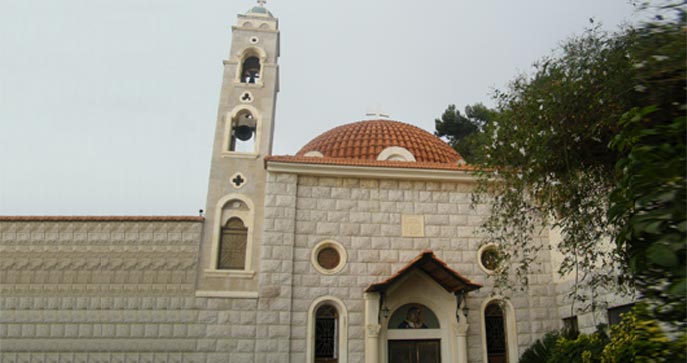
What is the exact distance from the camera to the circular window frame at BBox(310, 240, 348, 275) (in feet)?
37.7

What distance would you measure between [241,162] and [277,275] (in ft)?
9.46

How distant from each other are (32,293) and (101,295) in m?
1.46

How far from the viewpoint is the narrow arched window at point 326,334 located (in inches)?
436

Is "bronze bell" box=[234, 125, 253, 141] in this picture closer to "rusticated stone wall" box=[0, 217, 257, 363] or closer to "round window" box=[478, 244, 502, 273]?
"rusticated stone wall" box=[0, 217, 257, 363]

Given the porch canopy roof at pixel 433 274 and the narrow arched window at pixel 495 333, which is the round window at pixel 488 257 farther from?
the porch canopy roof at pixel 433 274

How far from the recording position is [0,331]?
10539mm

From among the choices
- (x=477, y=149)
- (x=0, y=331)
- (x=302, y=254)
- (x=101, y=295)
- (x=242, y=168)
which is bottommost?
(x=0, y=331)

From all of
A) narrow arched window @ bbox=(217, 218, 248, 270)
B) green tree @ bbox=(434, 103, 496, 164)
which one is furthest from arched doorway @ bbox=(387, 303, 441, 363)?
green tree @ bbox=(434, 103, 496, 164)

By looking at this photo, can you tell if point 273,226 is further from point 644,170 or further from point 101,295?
point 644,170

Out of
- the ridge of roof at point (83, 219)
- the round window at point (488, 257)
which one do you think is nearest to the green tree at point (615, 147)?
the round window at point (488, 257)

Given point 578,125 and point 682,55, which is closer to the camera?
point 682,55

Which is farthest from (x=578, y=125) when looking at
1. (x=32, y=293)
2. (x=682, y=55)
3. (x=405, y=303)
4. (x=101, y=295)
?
(x=32, y=293)

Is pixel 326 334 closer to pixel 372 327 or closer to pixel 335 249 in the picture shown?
pixel 372 327

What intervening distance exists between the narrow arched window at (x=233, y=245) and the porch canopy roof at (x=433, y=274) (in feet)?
9.59
